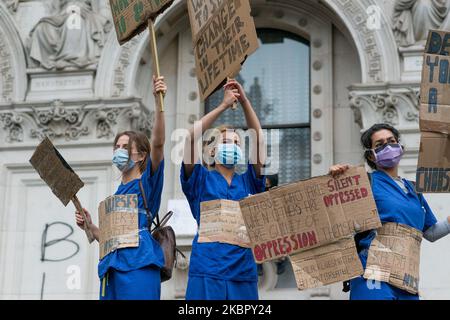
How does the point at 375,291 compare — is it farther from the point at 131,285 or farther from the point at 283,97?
the point at 283,97

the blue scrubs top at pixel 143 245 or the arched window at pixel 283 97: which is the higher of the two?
the arched window at pixel 283 97

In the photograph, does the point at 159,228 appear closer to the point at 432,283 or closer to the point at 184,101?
the point at 432,283

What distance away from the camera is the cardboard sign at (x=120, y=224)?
Answer: 666cm

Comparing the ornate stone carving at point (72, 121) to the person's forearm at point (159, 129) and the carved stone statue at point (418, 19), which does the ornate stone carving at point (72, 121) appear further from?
the person's forearm at point (159, 129)

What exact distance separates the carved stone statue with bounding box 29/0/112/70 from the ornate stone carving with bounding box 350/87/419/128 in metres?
3.08

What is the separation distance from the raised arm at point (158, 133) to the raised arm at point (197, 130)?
0.17 meters

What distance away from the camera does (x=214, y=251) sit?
6.57 m

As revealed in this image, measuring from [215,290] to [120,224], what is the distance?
2.64 feet

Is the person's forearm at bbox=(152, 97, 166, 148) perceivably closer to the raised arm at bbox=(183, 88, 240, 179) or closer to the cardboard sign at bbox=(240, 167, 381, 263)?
the raised arm at bbox=(183, 88, 240, 179)

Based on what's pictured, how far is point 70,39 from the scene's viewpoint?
38.0ft

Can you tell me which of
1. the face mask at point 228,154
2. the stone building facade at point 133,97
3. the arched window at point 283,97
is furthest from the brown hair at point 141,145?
the arched window at point 283,97

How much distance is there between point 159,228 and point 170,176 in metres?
4.59

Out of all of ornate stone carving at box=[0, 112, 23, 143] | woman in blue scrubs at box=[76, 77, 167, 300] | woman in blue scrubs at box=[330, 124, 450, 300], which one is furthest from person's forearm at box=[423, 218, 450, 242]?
ornate stone carving at box=[0, 112, 23, 143]
